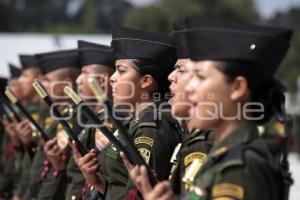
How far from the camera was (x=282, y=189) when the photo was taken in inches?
119

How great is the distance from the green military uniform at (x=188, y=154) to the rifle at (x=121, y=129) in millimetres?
550

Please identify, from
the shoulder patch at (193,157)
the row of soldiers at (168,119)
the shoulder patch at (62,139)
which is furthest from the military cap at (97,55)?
the shoulder patch at (193,157)

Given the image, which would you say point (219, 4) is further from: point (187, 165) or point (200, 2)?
point (187, 165)

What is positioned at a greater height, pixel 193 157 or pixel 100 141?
pixel 193 157

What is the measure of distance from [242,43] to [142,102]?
70.2 inches

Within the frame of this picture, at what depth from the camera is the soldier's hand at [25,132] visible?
Answer: 317 inches

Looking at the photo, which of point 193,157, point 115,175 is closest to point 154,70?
point 115,175

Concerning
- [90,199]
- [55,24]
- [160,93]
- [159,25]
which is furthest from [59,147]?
[55,24]

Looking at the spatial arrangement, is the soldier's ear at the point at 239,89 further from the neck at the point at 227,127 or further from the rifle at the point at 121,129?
the rifle at the point at 121,129

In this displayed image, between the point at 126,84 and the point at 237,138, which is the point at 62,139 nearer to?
the point at 126,84

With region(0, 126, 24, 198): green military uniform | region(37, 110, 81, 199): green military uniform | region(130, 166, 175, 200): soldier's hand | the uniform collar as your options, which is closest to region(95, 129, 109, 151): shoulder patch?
region(37, 110, 81, 199): green military uniform

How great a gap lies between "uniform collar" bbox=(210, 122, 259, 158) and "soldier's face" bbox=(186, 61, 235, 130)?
82mm

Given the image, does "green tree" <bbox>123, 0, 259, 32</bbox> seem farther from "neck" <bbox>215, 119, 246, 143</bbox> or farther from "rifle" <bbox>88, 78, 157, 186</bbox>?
"neck" <bbox>215, 119, 246, 143</bbox>

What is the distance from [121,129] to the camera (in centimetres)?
323
